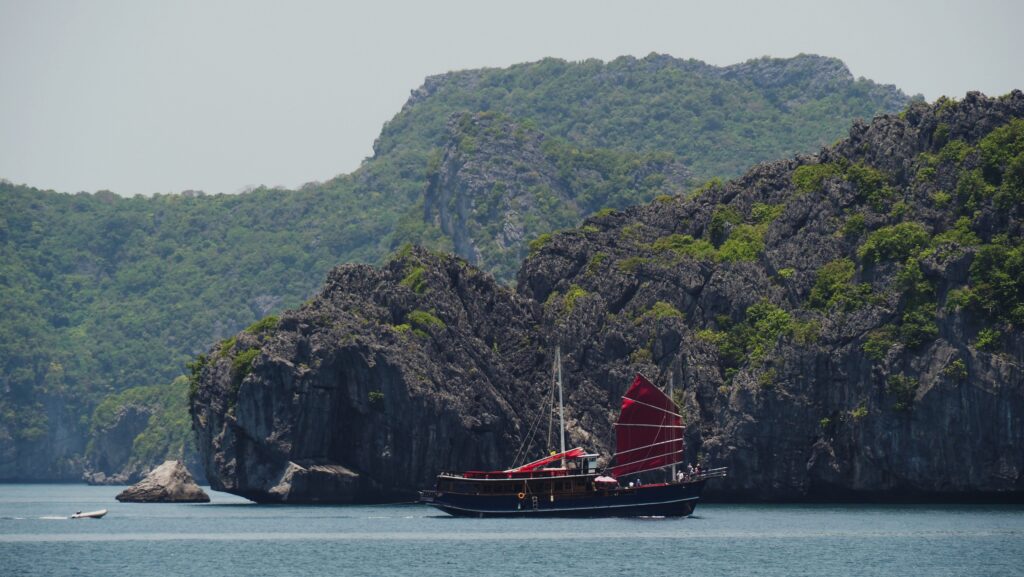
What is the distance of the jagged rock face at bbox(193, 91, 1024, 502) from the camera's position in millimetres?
115375

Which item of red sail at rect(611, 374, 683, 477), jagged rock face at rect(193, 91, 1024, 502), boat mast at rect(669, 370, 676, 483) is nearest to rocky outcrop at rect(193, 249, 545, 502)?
jagged rock face at rect(193, 91, 1024, 502)

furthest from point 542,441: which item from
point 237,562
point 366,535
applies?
point 237,562

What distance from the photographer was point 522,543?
87.3 meters

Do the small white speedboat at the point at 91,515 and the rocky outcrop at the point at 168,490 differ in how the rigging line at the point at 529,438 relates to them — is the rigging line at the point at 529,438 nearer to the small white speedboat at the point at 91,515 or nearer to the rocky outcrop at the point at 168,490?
the rocky outcrop at the point at 168,490

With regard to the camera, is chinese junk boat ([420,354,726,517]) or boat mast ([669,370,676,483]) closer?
chinese junk boat ([420,354,726,517])

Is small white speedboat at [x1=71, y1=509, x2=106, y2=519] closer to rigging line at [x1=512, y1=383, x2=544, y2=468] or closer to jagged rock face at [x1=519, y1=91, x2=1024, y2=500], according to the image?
rigging line at [x1=512, y1=383, x2=544, y2=468]

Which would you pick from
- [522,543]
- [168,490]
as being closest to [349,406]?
[168,490]

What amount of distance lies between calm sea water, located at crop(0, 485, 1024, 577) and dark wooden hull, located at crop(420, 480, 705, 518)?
1.48 m

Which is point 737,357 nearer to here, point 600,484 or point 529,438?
point 529,438

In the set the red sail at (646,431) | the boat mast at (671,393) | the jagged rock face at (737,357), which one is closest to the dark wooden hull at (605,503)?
the boat mast at (671,393)

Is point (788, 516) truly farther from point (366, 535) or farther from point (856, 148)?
point (856, 148)

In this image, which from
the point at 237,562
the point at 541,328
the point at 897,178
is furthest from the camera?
the point at 541,328

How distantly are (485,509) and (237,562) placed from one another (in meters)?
31.4

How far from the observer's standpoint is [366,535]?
93562 mm
